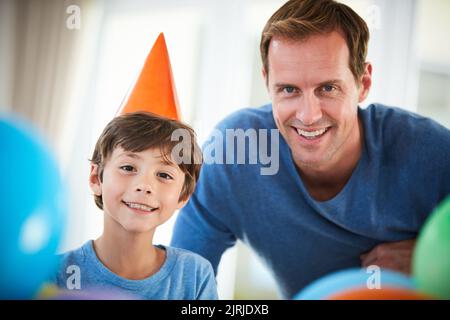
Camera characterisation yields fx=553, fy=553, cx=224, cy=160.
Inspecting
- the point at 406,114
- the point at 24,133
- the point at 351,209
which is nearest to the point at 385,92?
the point at 406,114

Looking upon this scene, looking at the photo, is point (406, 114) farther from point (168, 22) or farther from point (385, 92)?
point (168, 22)

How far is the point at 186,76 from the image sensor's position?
1.48 metres

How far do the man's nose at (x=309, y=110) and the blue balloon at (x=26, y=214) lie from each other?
2.05 feet

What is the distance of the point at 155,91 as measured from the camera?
1430 millimetres

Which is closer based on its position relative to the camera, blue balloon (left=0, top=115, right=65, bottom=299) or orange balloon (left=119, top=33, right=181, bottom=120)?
blue balloon (left=0, top=115, right=65, bottom=299)

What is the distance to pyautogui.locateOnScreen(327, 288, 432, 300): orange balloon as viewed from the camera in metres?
1.30

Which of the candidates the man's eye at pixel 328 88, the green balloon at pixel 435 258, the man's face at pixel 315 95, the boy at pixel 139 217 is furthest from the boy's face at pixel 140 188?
the green balloon at pixel 435 258

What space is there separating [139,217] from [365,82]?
2.19ft

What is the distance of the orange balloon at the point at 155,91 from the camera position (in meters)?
1.42

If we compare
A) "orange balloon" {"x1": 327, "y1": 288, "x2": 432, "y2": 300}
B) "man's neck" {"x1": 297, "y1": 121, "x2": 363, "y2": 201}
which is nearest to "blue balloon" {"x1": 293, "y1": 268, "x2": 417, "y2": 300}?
→ "orange balloon" {"x1": 327, "y1": 288, "x2": 432, "y2": 300}

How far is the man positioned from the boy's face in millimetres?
97

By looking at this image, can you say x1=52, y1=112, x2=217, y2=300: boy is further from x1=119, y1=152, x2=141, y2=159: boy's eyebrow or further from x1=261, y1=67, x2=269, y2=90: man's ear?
x1=261, y1=67, x2=269, y2=90: man's ear

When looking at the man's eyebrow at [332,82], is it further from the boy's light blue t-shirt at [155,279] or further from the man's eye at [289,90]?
the boy's light blue t-shirt at [155,279]

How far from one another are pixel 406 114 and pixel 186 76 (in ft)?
1.91
